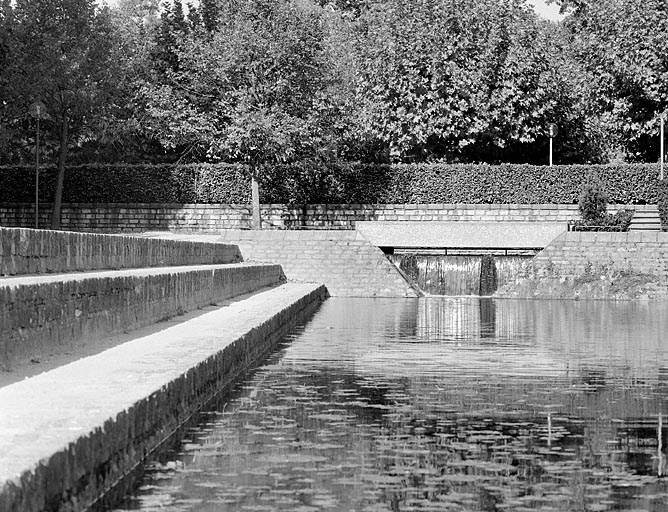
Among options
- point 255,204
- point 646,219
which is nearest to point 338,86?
point 255,204

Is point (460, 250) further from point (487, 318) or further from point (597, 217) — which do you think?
point (487, 318)

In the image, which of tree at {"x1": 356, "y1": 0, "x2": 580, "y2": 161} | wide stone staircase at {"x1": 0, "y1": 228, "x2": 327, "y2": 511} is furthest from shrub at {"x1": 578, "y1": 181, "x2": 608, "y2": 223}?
→ wide stone staircase at {"x1": 0, "y1": 228, "x2": 327, "y2": 511}

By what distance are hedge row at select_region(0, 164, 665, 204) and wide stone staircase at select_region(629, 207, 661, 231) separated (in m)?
2.32

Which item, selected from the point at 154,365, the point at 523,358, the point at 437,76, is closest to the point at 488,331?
the point at 523,358

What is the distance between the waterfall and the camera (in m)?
42.8

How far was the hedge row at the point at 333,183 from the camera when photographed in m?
55.0

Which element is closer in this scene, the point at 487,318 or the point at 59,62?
the point at 487,318

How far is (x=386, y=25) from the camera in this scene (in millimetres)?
63250

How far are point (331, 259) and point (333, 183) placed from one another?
14.4m

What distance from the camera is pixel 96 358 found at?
11305 mm

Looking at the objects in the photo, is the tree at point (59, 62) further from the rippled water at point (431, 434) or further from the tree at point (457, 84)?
the rippled water at point (431, 434)

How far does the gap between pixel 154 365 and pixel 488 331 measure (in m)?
13.6

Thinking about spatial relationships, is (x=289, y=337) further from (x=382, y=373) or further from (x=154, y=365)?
(x=154, y=365)

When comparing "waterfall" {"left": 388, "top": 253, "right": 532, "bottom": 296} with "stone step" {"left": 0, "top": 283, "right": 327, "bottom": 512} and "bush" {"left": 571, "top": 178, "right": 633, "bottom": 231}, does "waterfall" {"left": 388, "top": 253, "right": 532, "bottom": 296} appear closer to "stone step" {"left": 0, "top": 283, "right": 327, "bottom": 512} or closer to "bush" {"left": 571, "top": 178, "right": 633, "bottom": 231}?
"bush" {"left": 571, "top": 178, "right": 633, "bottom": 231}
